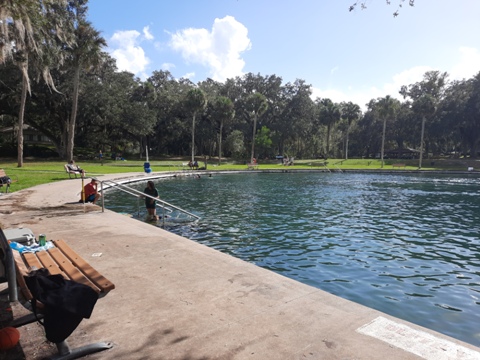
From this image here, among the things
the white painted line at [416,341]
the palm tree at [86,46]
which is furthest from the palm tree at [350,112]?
the white painted line at [416,341]

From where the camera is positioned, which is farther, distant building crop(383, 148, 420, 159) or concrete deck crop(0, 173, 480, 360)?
distant building crop(383, 148, 420, 159)

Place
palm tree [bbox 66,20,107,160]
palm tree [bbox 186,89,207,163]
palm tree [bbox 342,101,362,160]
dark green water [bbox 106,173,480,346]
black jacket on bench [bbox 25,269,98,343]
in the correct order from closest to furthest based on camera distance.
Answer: black jacket on bench [bbox 25,269,98,343] → dark green water [bbox 106,173,480,346] → palm tree [bbox 66,20,107,160] → palm tree [bbox 186,89,207,163] → palm tree [bbox 342,101,362,160]

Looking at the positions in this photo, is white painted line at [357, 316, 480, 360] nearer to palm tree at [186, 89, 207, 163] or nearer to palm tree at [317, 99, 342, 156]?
palm tree at [186, 89, 207, 163]

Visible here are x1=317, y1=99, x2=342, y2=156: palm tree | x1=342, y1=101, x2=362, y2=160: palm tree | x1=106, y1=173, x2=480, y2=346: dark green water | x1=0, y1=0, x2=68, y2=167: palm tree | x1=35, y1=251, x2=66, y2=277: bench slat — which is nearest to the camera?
x1=35, y1=251, x2=66, y2=277: bench slat

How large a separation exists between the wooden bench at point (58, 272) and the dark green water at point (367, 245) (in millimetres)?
4984

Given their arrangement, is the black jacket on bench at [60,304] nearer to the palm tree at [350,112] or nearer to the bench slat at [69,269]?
the bench slat at [69,269]

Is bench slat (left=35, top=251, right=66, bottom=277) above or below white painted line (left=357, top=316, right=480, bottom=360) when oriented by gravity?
above

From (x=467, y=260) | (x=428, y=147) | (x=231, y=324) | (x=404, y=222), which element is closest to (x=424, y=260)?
(x=467, y=260)

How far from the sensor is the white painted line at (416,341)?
353 cm

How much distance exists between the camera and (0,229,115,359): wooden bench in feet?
10.5

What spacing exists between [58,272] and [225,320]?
1979mm

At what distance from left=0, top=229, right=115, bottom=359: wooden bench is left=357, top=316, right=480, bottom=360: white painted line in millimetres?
2822

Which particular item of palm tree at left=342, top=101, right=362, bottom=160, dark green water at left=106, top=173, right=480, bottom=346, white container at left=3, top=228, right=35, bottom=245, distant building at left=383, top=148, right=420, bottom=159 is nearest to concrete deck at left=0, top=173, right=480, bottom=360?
white container at left=3, top=228, right=35, bottom=245

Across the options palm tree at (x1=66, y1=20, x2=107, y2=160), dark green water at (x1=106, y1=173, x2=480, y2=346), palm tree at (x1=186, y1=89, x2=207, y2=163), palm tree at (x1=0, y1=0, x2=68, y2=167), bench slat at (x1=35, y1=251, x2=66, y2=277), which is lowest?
dark green water at (x1=106, y1=173, x2=480, y2=346)
